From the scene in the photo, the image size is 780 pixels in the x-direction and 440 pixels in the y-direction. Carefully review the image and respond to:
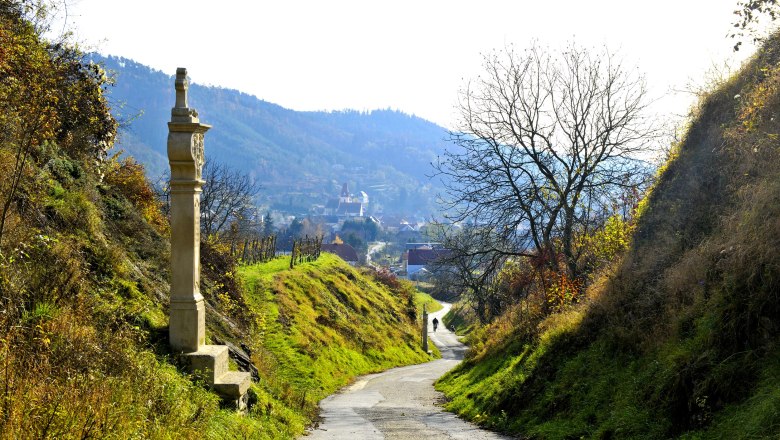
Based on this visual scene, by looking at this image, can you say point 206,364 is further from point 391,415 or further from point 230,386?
point 391,415

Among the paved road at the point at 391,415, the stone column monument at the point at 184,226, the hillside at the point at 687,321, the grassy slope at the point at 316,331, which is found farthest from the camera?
the grassy slope at the point at 316,331

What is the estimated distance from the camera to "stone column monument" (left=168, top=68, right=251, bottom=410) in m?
8.85

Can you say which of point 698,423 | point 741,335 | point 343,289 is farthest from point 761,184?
point 343,289

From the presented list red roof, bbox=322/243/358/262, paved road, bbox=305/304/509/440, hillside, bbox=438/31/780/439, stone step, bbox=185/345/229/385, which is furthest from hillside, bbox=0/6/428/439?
red roof, bbox=322/243/358/262

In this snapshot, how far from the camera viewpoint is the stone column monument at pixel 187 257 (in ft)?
29.0

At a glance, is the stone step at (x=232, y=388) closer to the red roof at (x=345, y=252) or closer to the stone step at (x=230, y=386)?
the stone step at (x=230, y=386)

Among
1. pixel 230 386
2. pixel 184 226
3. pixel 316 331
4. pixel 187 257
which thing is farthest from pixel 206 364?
pixel 316 331

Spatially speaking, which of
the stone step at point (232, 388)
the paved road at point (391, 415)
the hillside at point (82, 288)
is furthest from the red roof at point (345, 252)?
the stone step at point (232, 388)

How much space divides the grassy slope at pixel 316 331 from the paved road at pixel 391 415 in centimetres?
64

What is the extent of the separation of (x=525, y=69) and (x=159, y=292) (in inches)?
610

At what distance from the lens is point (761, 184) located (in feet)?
31.3

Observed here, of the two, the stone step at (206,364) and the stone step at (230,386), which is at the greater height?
the stone step at (206,364)

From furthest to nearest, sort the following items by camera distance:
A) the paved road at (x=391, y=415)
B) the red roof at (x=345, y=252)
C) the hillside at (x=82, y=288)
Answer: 1. the red roof at (x=345, y=252)
2. the paved road at (x=391, y=415)
3. the hillside at (x=82, y=288)

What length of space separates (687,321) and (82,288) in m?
8.28
